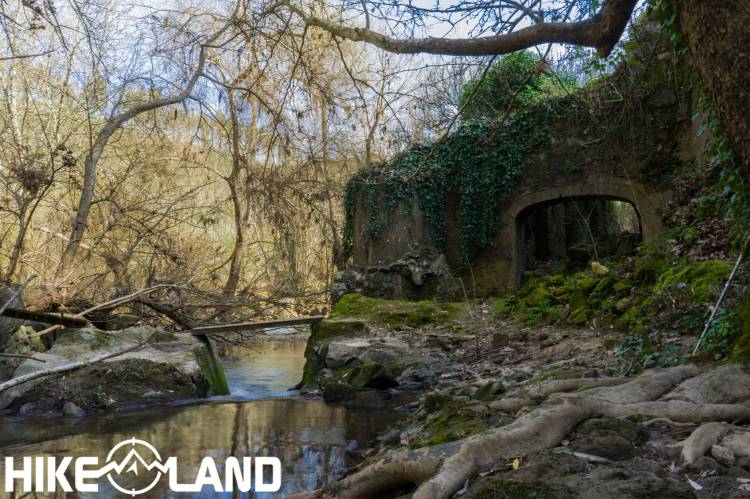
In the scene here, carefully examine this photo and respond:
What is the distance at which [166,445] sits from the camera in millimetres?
6656

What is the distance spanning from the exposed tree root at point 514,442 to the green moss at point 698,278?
2.92 metres

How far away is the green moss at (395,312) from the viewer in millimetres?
12547

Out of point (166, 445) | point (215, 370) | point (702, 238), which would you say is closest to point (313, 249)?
point (215, 370)

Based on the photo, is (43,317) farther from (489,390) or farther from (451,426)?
(451,426)

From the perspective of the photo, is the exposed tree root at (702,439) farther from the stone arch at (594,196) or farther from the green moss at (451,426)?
the stone arch at (594,196)

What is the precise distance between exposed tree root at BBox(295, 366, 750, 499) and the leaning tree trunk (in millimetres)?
1384

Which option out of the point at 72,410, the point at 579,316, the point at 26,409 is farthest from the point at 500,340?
the point at 26,409

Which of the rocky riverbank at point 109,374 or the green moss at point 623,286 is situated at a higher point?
the green moss at point 623,286

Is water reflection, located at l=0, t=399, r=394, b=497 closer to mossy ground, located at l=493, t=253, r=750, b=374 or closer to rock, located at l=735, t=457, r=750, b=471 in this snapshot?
mossy ground, located at l=493, t=253, r=750, b=374

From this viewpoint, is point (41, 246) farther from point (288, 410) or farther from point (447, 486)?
point (447, 486)

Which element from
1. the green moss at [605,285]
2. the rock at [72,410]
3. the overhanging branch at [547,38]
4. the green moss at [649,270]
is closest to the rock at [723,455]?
the overhanging branch at [547,38]

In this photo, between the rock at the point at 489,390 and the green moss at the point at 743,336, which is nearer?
the green moss at the point at 743,336

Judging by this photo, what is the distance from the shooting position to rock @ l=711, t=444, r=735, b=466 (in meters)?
2.93

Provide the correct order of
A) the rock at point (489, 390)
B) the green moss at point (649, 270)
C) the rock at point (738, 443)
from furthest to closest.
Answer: the green moss at point (649, 270) < the rock at point (489, 390) < the rock at point (738, 443)
